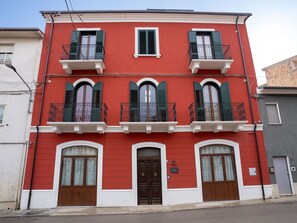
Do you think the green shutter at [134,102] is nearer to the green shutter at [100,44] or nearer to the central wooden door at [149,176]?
the central wooden door at [149,176]

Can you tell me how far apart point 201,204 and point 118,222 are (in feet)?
13.9

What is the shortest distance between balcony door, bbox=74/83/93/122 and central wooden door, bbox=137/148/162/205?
335cm

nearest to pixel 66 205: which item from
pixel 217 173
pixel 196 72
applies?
pixel 217 173

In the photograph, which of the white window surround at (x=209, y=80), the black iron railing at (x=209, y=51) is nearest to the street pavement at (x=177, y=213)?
the white window surround at (x=209, y=80)

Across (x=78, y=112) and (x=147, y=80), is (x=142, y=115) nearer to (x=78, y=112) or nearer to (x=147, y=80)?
(x=147, y=80)

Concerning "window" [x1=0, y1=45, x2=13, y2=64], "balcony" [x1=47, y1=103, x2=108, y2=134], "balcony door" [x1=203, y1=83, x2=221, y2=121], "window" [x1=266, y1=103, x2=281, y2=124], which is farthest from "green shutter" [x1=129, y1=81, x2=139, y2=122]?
"window" [x1=266, y1=103, x2=281, y2=124]

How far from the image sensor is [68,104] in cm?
1116

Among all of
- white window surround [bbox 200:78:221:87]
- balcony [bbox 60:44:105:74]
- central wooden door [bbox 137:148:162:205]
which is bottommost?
central wooden door [bbox 137:148:162:205]

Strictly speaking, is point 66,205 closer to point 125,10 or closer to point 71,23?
point 71,23

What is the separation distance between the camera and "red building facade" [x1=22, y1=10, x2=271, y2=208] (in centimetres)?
1039

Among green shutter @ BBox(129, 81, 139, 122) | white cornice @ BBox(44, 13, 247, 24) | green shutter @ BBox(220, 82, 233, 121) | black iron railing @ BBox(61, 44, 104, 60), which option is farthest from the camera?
white cornice @ BBox(44, 13, 247, 24)

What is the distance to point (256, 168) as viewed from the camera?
10859 millimetres

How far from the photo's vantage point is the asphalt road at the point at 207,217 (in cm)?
729

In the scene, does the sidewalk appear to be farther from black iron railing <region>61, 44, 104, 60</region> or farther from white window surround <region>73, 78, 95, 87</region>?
black iron railing <region>61, 44, 104, 60</region>
